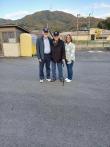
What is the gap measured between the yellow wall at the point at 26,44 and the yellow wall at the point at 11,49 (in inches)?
15.7

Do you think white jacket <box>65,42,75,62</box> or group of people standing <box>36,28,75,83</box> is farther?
white jacket <box>65,42,75,62</box>

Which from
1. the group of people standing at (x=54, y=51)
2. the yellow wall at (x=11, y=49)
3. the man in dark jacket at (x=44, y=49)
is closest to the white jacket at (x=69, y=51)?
the group of people standing at (x=54, y=51)

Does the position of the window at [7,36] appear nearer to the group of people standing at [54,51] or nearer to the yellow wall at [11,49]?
the yellow wall at [11,49]

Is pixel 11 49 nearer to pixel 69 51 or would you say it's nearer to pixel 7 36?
pixel 7 36

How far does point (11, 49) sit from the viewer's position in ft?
90.3

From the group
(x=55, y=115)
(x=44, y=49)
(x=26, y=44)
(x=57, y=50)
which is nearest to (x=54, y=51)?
(x=57, y=50)

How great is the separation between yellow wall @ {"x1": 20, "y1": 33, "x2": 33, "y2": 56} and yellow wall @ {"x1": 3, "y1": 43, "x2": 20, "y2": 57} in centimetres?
40

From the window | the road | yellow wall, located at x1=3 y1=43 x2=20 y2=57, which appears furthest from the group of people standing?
the window

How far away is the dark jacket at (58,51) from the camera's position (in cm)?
1109

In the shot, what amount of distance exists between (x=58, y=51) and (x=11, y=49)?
1692 centimetres

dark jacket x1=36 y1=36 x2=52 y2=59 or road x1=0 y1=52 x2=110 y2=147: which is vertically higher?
dark jacket x1=36 y1=36 x2=52 y2=59

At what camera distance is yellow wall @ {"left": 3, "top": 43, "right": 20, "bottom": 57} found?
1075 inches

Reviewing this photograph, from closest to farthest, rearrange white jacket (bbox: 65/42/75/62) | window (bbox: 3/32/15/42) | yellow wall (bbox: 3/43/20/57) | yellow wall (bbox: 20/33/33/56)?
white jacket (bbox: 65/42/75/62)
yellow wall (bbox: 20/33/33/56)
yellow wall (bbox: 3/43/20/57)
window (bbox: 3/32/15/42)

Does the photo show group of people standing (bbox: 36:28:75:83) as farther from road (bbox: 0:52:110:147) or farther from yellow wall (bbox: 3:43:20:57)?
yellow wall (bbox: 3:43:20:57)
